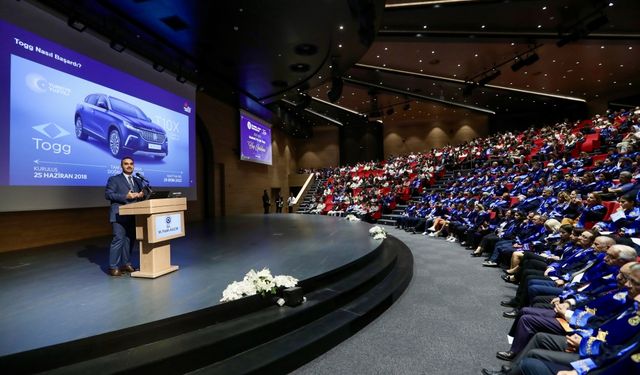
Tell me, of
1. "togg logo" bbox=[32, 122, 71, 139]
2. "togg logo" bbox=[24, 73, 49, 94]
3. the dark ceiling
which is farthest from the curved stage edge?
the dark ceiling

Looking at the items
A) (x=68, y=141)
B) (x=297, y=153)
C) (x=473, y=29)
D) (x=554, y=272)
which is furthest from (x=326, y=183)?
(x=554, y=272)

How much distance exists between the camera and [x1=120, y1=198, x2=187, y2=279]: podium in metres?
2.94

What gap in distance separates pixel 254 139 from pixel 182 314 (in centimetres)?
1154

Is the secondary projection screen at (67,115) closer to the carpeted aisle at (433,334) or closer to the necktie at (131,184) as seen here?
the necktie at (131,184)

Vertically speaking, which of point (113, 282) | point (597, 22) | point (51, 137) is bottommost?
point (113, 282)

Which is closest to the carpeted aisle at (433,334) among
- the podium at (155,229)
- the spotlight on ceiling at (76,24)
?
the podium at (155,229)

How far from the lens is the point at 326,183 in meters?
17.4

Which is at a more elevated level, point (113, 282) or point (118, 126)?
point (118, 126)

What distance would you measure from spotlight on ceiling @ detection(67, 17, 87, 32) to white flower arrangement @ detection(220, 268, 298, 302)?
525cm

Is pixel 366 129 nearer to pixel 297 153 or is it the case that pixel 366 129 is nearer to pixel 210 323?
pixel 297 153

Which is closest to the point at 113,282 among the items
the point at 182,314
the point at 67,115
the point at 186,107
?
the point at 182,314

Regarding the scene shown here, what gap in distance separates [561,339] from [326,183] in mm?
15597

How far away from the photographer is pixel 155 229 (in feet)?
9.75

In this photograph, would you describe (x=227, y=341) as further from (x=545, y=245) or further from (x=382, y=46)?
(x=382, y=46)
